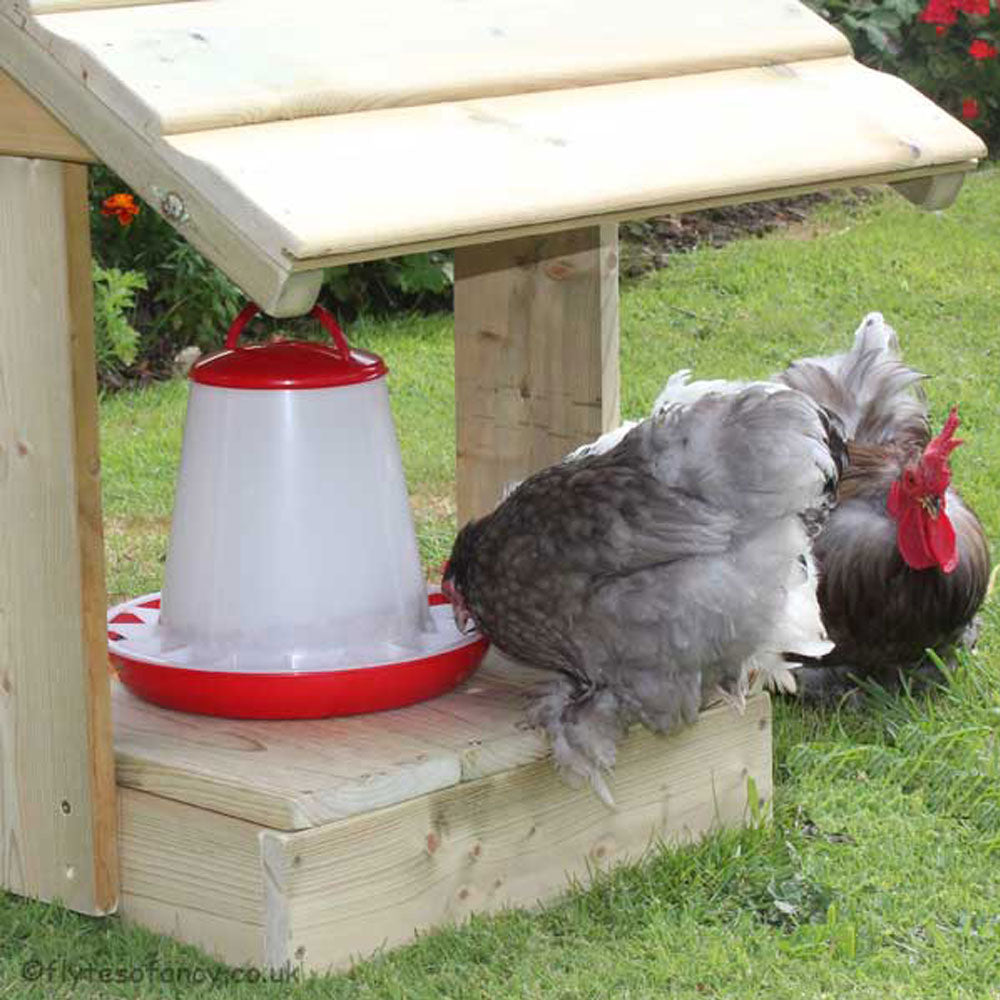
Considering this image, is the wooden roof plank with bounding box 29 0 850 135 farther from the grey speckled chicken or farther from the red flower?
the red flower

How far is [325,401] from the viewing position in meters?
3.29

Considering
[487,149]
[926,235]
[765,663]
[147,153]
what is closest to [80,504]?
[147,153]

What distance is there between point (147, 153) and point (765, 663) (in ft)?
4.41

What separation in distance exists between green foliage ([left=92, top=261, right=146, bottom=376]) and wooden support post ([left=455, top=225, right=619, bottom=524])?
2.79 metres

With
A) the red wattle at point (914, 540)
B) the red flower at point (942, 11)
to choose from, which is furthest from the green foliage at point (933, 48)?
the red wattle at point (914, 540)

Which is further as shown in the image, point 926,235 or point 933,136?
point 926,235

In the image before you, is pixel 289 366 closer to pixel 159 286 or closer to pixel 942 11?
pixel 159 286

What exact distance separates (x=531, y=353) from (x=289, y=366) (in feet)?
2.30

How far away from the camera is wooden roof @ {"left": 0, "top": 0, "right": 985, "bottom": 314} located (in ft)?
8.32

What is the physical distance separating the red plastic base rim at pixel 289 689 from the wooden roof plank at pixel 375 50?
3.19 feet

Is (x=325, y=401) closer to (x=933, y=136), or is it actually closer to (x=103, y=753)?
(x=103, y=753)

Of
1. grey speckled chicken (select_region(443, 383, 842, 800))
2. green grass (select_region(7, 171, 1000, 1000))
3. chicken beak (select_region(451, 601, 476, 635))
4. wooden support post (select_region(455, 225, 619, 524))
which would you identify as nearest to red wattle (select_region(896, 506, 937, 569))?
green grass (select_region(7, 171, 1000, 1000))

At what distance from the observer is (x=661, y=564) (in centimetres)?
318

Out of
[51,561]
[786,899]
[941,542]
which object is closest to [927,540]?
[941,542]
